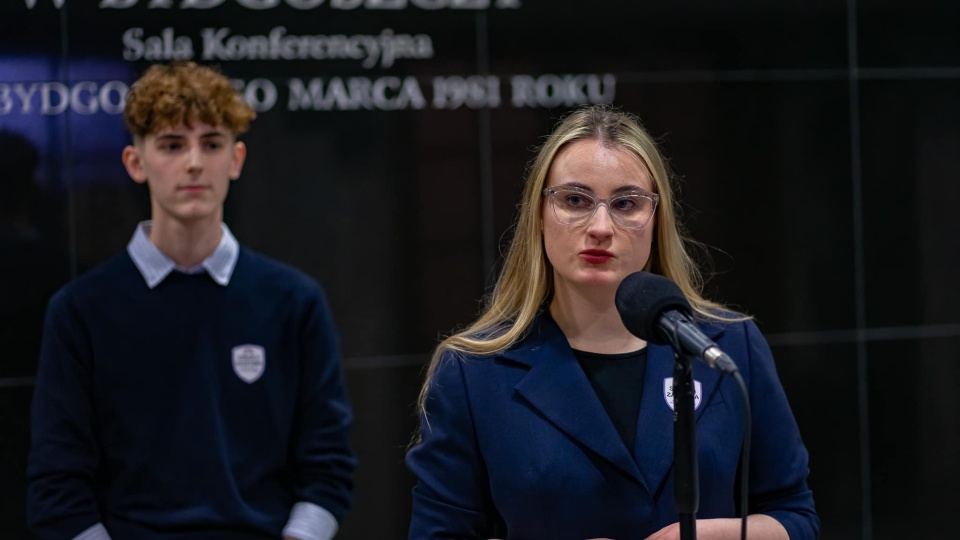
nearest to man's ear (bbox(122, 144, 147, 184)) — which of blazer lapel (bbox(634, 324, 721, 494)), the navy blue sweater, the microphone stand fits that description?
the navy blue sweater

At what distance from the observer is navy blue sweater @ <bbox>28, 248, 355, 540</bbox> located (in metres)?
3.48

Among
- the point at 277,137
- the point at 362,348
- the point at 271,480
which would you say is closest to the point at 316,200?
the point at 277,137

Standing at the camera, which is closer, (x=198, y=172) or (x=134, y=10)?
(x=198, y=172)

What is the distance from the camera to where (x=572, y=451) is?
2281 mm

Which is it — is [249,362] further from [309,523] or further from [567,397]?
[567,397]

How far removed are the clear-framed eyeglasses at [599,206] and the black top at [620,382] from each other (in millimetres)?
271

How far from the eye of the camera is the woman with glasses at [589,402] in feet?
7.42

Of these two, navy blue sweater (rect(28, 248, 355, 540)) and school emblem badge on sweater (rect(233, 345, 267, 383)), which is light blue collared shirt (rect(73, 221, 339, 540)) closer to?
navy blue sweater (rect(28, 248, 355, 540))

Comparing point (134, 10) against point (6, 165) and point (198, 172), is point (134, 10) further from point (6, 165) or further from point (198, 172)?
point (198, 172)

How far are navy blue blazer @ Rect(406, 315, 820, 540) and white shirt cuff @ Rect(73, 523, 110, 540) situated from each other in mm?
1408

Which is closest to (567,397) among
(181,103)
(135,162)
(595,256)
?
(595,256)

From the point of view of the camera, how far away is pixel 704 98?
4.98 metres

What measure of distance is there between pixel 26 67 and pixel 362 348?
165cm

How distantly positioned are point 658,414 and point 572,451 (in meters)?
0.19
